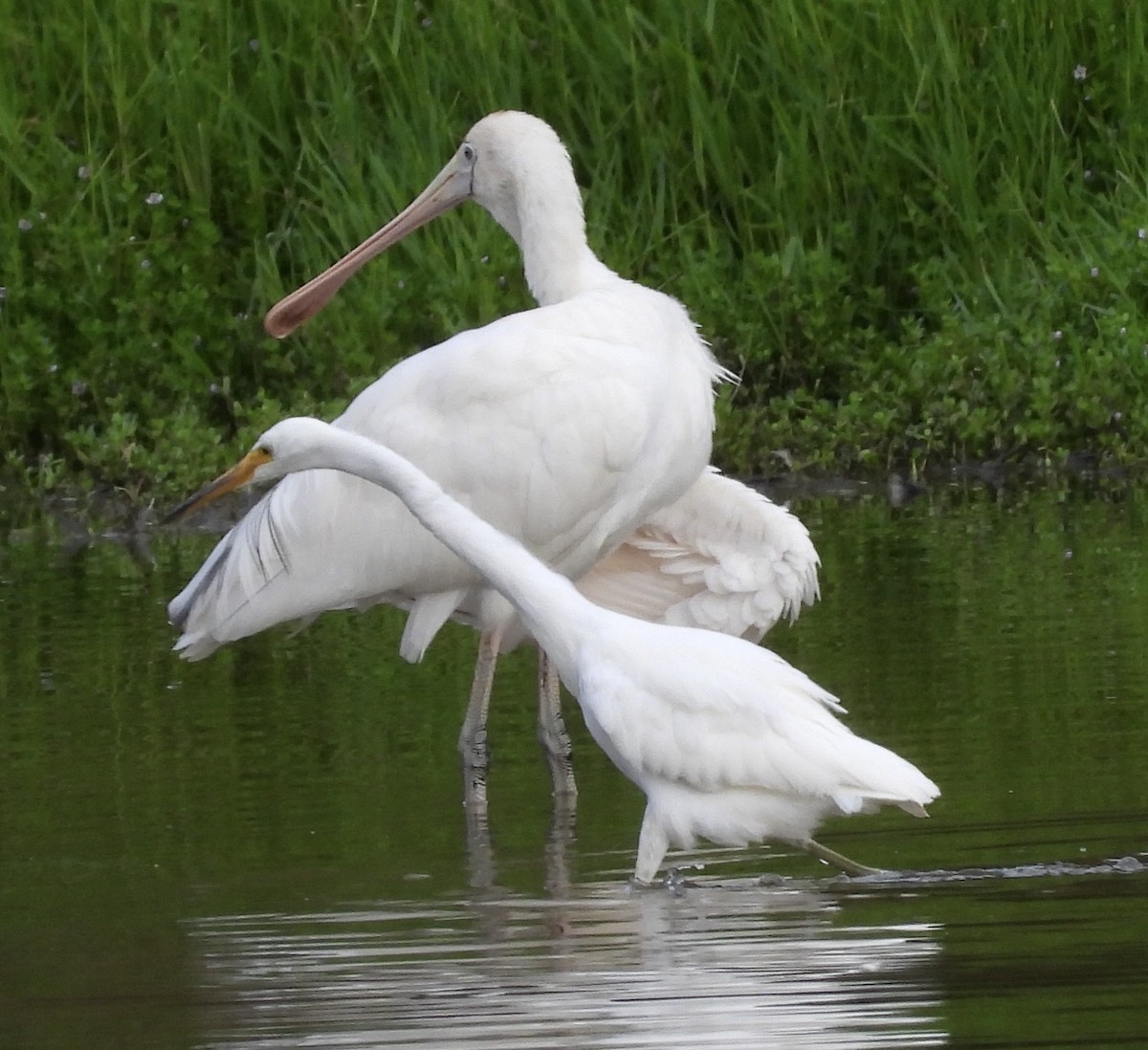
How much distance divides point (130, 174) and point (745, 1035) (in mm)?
9077

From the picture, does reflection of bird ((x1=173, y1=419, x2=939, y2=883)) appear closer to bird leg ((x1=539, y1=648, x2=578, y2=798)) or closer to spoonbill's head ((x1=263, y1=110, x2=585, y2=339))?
bird leg ((x1=539, y1=648, x2=578, y2=798))

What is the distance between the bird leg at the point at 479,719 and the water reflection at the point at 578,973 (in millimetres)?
1509

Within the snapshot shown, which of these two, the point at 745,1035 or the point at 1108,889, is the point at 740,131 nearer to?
the point at 1108,889

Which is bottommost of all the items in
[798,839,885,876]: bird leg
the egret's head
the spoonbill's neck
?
[798,839,885,876]: bird leg

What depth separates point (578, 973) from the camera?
488cm

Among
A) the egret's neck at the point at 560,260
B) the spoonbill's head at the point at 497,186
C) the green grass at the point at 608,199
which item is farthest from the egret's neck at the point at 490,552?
the green grass at the point at 608,199

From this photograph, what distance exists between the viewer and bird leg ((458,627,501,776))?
7.17m

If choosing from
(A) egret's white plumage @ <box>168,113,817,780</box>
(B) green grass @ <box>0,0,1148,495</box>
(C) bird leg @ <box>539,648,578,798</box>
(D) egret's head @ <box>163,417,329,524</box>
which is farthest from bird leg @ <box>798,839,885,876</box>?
(B) green grass @ <box>0,0,1148,495</box>

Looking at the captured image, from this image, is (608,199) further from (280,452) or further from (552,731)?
(280,452)

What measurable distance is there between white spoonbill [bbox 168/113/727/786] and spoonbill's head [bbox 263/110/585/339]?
43cm

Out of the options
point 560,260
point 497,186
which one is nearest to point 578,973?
point 560,260

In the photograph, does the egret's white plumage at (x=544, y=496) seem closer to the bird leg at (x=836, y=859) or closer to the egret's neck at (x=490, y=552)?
the egret's neck at (x=490, y=552)

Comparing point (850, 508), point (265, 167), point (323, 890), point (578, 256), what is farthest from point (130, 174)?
point (323, 890)

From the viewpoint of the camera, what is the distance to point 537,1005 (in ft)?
15.2
